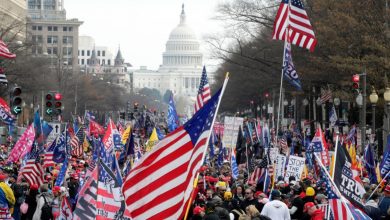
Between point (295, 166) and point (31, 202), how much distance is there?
5.55 m

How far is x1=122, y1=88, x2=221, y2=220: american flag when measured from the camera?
11633mm

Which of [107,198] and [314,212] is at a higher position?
[107,198]

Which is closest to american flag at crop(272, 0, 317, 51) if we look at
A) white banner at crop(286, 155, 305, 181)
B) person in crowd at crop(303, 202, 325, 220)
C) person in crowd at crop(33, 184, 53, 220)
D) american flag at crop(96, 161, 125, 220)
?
white banner at crop(286, 155, 305, 181)

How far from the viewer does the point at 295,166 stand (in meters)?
22.6

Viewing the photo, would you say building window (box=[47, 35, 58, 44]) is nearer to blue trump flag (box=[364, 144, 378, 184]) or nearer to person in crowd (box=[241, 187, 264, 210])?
blue trump flag (box=[364, 144, 378, 184])

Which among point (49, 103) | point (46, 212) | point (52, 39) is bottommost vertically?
point (46, 212)

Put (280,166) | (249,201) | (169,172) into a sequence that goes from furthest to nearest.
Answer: (280,166) < (249,201) < (169,172)

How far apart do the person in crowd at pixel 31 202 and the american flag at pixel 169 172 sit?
302 inches

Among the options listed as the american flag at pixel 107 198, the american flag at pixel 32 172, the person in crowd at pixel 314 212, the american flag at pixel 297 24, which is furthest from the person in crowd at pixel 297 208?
the american flag at pixel 297 24

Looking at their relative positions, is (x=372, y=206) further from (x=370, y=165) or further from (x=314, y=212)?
(x=370, y=165)

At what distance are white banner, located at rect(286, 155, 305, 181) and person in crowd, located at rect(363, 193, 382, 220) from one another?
5.31m

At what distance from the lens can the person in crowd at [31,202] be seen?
19328mm

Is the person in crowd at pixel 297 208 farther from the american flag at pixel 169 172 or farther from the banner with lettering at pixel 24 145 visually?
the banner with lettering at pixel 24 145

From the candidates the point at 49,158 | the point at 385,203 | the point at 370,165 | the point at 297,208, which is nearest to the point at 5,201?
the point at 297,208
